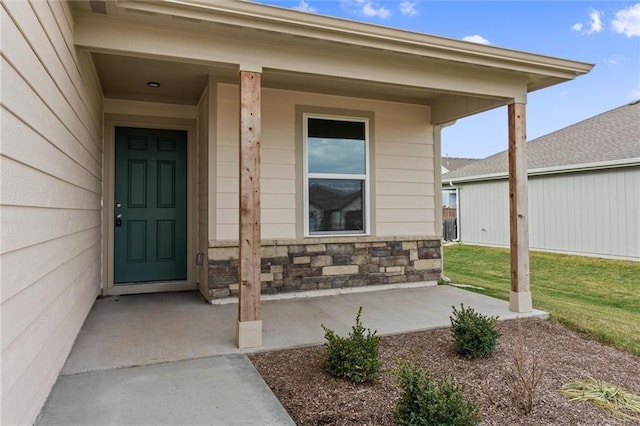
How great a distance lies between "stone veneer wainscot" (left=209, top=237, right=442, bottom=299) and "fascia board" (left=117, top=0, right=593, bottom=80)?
8.06 ft

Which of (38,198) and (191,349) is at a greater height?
(38,198)

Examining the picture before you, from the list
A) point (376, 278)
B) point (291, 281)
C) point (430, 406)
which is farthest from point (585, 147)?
point (430, 406)

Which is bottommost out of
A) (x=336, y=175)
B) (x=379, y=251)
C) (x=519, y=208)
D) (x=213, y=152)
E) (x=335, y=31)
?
(x=379, y=251)

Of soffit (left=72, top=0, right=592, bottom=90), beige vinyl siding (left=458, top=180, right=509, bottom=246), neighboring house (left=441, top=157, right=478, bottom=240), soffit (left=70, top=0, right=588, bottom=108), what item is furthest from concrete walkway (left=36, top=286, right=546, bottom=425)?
neighboring house (left=441, top=157, right=478, bottom=240)

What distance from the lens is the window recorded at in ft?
17.2

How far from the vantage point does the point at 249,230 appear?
3.27 meters

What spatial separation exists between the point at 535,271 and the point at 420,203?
4215 mm

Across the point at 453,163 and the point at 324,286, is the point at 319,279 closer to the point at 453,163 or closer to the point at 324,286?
the point at 324,286

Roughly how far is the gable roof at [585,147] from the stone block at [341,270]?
7.17 meters

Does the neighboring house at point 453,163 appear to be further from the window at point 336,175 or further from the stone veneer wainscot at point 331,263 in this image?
the window at point 336,175

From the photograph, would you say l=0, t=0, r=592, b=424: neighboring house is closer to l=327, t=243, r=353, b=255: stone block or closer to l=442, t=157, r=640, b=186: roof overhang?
l=327, t=243, r=353, b=255: stone block

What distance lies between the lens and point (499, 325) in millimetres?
4016

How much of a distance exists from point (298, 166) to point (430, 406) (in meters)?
3.60

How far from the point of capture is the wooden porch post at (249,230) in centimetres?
326
